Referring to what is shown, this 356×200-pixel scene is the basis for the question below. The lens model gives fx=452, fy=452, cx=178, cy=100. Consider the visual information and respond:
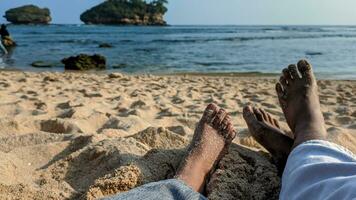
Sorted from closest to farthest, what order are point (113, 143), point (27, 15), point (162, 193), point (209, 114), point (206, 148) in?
point (162, 193)
point (206, 148)
point (113, 143)
point (209, 114)
point (27, 15)

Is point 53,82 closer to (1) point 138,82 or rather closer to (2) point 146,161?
(1) point 138,82

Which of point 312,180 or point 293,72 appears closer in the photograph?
point 312,180

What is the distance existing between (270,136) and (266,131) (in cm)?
6

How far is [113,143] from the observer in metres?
2.20

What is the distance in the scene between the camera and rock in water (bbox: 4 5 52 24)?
238 feet

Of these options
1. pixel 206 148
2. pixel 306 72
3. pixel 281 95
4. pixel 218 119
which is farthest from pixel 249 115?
pixel 206 148

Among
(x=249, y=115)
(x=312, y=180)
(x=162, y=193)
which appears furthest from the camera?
(x=249, y=115)

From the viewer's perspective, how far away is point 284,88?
110 inches

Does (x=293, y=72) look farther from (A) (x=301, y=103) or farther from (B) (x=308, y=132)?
(B) (x=308, y=132)

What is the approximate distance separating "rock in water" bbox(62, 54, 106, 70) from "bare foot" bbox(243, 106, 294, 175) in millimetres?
7713

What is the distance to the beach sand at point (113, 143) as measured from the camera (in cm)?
180

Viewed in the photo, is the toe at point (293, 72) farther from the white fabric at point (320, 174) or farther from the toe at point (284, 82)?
the white fabric at point (320, 174)

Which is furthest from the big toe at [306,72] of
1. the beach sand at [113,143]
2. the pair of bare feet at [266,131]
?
the beach sand at [113,143]

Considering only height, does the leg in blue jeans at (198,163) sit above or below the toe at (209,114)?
below
